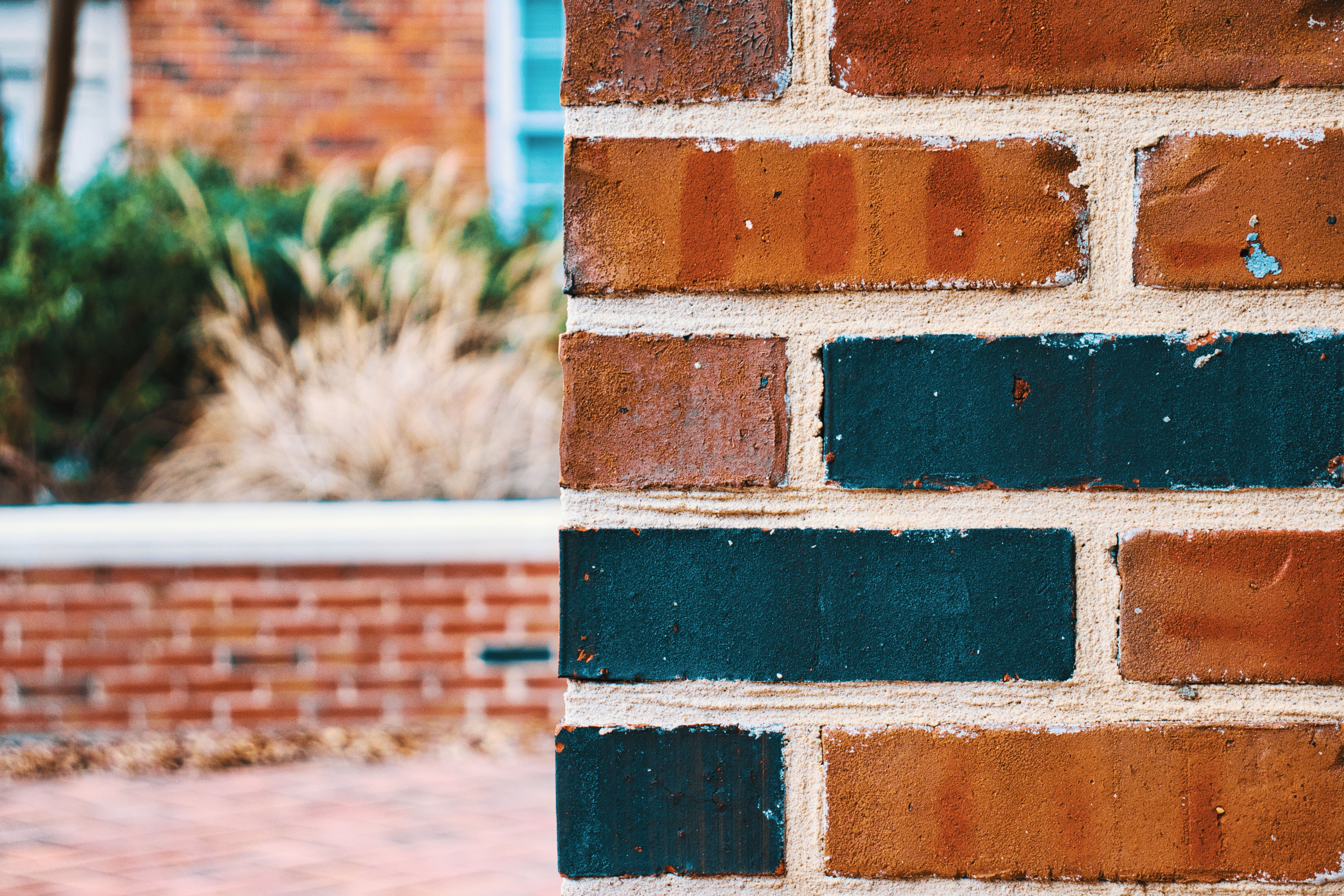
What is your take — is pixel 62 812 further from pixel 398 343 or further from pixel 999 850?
pixel 999 850

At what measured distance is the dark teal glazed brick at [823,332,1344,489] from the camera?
592 mm

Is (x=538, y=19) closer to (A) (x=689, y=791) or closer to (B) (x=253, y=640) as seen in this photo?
(B) (x=253, y=640)

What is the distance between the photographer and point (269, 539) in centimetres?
349

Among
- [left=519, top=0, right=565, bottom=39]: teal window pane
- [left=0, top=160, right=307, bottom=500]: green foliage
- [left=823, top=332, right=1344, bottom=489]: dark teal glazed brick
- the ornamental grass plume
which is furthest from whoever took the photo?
[left=519, top=0, right=565, bottom=39]: teal window pane

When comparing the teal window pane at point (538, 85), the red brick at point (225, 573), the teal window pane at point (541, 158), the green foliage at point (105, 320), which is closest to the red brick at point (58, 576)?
the red brick at point (225, 573)

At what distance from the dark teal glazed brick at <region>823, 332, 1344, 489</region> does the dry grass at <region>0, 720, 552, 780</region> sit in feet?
10.2

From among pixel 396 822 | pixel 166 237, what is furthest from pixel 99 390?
pixel 396 822

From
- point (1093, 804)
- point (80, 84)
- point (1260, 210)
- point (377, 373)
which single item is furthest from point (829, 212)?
point (80, 84)

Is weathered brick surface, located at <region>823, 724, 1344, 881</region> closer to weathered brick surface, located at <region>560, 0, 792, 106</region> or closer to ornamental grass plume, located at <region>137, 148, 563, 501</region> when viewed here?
weathered brick surface, located at <region>560, 0, 792, 106</region>

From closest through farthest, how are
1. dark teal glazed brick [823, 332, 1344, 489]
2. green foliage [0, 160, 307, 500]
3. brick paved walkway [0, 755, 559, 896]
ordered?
1. dark teal glazed brick [823, 332, 1344, 489]
2. brick paved walkway [0, 755, 559, 896]
3. green foliage [0, 160, 307, 500]

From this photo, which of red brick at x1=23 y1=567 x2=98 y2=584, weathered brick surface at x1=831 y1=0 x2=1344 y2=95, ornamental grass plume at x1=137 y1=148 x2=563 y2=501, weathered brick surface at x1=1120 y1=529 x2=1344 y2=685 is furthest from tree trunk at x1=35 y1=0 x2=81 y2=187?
weathered brick surface at x1=1120 y1=529 x2=1344 y2=685

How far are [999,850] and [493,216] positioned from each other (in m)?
5.60

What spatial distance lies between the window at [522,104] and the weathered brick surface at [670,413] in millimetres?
6027

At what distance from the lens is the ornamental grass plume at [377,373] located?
166 inches
